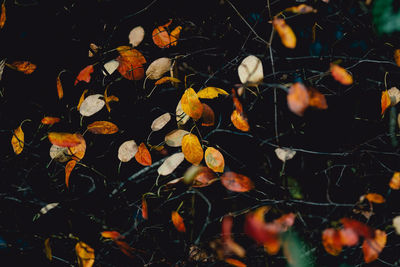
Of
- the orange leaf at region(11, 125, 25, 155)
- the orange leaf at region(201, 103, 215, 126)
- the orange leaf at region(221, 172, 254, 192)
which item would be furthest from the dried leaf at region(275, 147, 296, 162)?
the orange leaf at region(11, 125, 25, 155)

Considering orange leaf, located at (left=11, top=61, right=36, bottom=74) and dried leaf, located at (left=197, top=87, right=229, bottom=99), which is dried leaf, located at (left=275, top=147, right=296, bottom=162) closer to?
dried leaf, located at (left=197, top=87, right=229, bottom=99)

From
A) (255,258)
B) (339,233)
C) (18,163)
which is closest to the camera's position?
(339,233)

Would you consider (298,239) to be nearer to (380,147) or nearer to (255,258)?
(255,258)

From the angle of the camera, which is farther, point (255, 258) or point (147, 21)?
point (147, 21)

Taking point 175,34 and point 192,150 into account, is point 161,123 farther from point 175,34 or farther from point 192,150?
point 175,34

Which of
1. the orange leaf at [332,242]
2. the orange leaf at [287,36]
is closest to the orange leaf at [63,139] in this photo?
the orange leaf at [287,36]

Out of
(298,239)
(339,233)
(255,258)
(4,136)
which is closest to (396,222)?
(339,233)
